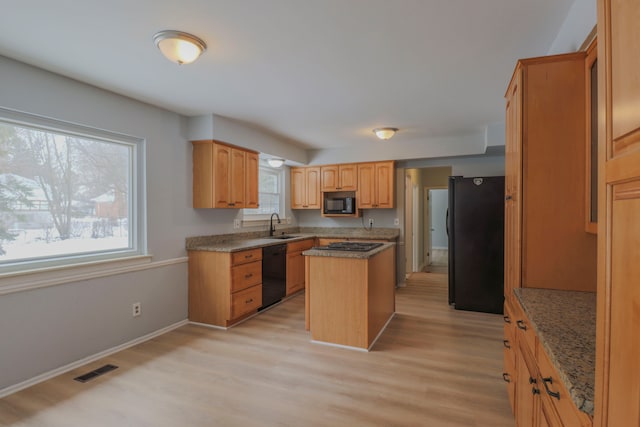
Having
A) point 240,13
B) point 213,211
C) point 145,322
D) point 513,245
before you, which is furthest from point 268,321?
point 240,13

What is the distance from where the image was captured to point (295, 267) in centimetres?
518

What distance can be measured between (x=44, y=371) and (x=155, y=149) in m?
2.22

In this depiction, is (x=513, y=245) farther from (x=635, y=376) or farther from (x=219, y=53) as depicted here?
(x=219, y=53)

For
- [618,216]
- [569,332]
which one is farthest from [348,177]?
[618,216]

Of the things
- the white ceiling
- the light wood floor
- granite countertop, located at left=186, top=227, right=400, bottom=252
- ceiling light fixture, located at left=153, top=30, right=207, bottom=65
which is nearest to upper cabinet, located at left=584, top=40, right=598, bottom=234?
the white ceiling

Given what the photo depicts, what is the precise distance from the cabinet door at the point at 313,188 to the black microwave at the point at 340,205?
0.20 metres

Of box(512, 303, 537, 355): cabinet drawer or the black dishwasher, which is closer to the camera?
box(512, 303, 537, 355): cabinet drawer

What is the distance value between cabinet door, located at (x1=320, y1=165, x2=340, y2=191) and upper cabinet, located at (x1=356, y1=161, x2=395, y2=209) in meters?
0.42

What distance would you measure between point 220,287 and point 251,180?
1.60m

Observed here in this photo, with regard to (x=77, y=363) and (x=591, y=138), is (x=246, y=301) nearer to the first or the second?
(x=77, y=363)

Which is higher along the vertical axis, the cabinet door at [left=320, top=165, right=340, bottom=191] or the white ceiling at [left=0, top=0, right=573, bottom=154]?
the white ceiling at [left=0, top=0, right=573, bottom=154]

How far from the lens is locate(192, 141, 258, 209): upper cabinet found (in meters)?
3.94

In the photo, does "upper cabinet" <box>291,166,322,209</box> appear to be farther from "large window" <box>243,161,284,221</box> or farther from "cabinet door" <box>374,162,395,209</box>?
"cabinet door" <box>374,162,395,209</box>

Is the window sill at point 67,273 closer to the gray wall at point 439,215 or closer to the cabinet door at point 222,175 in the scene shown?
the cabinet door at point 222,175
